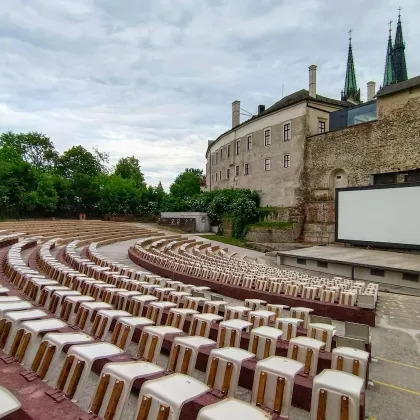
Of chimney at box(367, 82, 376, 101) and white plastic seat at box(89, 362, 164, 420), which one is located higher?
chimney at box(367, 82, 376, 101)

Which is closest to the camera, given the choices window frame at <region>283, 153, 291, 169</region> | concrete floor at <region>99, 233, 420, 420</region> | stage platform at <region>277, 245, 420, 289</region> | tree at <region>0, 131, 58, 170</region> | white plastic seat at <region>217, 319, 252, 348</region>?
concrete floor at <region>99, 233, 420, 420</region>

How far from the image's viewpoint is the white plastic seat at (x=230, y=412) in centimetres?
200

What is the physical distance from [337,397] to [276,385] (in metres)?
0.53

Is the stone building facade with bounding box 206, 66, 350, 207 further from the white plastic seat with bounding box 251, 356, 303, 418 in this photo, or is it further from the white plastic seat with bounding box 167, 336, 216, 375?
the white plastic seat with bounding box 251, 356, 303, 418

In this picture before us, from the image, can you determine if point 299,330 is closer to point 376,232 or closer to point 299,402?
point 299,402

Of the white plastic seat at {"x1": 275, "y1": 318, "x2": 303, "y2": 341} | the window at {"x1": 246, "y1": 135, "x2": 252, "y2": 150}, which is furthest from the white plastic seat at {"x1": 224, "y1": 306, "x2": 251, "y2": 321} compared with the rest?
the window at {"x1": 246, "y1": 135, "x2": 252, "y2": 150}

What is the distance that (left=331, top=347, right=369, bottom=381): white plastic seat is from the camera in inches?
136

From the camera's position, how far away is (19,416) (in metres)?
2.24

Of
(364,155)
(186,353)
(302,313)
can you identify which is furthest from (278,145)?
(186,353)

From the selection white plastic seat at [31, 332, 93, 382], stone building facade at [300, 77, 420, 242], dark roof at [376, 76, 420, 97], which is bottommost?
white plastic seat at [31, 332, 93, 382]

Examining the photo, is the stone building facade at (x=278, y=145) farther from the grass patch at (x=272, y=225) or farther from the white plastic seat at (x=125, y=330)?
the white plastic seat at (x=125, y=330)

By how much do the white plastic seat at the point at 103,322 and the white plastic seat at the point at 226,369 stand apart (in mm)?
1674

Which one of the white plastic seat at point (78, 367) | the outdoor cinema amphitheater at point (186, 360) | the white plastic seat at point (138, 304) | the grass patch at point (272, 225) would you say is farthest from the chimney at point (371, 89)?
the white plastic seat at point (78, 367)

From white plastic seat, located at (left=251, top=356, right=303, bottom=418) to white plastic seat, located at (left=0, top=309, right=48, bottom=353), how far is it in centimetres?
268
